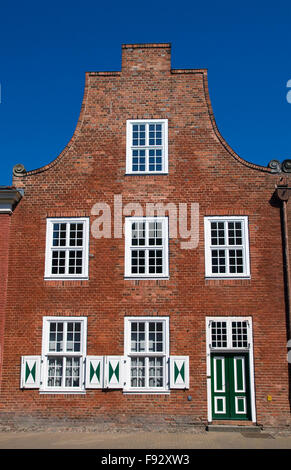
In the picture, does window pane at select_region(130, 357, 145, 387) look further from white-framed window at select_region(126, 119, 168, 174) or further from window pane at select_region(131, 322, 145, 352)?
white-framed window at select_region(126, 119, 168, 174)

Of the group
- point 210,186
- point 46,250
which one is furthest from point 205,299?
point 46,250

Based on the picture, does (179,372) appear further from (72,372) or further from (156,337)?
(72,372)

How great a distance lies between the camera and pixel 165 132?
712 inches

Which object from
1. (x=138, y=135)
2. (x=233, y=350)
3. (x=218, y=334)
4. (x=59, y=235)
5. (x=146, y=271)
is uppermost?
(x=138, y=135)

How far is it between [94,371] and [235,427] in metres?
4.67

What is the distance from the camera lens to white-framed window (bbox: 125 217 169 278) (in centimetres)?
1709

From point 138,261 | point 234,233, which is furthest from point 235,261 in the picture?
point 138,261

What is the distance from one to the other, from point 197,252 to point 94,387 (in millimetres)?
5467

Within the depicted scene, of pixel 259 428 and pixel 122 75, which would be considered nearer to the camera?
pixel 259 428

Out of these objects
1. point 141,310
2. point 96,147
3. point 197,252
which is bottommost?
point 141,310

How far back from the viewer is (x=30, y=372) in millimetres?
16406

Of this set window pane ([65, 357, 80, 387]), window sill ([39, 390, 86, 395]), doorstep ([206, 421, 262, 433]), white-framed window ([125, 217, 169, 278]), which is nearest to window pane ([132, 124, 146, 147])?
white-framed window ([125, 217, 169, 278])

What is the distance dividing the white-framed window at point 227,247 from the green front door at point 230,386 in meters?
2.71

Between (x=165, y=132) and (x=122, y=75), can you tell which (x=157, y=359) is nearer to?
(x=165, y=132)
